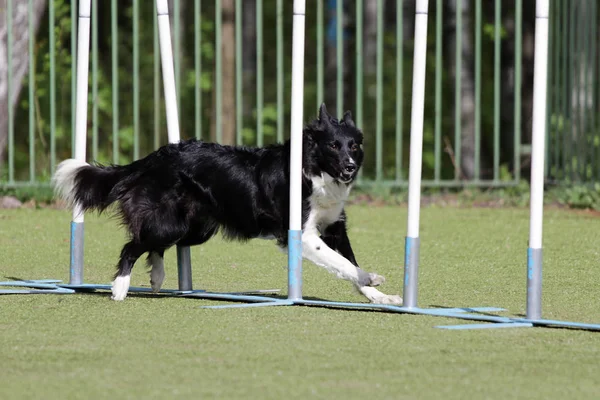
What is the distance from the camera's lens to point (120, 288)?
20.1ft

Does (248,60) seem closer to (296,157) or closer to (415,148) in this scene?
(296,157)

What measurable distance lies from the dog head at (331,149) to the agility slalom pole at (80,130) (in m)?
1.32

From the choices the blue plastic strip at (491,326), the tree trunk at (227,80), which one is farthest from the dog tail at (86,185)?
the tree trunk at (227,80)

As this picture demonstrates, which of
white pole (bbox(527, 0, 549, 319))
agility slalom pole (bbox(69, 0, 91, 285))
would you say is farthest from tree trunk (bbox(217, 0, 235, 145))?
white pole (bbox(527, 0, 549, 319))

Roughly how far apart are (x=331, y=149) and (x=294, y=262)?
2.66 feet

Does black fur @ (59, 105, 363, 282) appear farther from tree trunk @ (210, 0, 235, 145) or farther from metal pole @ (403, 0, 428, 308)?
tree trunk @ (210, 0, 235, 145)

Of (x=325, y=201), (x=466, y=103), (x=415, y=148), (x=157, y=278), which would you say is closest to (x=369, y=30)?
(x=466, y=103)

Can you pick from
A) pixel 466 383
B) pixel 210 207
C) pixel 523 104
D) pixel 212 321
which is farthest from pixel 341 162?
pixel 523 104

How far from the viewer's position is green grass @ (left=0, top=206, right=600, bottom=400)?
3861 mm

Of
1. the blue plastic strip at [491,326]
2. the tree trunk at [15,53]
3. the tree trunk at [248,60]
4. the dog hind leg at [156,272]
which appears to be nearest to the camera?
the blue plastic strip at [491,326]

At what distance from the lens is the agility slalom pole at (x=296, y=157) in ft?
19.0

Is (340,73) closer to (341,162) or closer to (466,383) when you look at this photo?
(341,162)

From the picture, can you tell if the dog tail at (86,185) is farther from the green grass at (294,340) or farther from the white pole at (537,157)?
the white pole at (537,157)

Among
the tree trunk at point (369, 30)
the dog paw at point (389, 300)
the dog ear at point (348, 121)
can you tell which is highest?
the tree trunk at point (369, 30)
